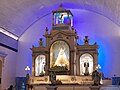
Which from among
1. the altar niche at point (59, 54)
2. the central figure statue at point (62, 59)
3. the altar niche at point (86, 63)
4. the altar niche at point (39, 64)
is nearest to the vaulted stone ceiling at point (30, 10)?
the altar niche at point (39, 64)

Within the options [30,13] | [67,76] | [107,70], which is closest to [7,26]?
[30,13]

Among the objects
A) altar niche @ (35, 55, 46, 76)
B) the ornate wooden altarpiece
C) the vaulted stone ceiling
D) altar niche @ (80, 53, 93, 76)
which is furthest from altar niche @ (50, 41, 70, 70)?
the vaulted stone ceiling

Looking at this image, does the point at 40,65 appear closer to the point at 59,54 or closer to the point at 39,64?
the point at 39,64

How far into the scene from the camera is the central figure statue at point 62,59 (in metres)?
17.6

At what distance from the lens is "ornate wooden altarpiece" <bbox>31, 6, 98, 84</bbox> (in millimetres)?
17344

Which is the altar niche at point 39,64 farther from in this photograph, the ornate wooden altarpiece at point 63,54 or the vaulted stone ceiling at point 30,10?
the vaulted stone ceiling at point 30,10

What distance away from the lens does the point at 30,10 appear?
60.8 ft

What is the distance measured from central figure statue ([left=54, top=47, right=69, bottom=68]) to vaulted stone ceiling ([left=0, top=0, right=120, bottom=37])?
121 inches

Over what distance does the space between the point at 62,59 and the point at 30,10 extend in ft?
12.4

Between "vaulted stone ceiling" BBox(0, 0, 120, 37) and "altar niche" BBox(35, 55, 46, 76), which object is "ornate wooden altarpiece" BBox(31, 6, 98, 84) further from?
"vaulted stone ceiling" BBox(0, 0, 120, 37)

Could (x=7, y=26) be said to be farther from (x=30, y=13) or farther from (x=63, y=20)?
(x=63, y=20)

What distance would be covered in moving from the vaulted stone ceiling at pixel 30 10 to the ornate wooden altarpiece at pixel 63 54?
41.6 inches

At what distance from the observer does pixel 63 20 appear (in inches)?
716

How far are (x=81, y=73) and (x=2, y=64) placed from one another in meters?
4.81
